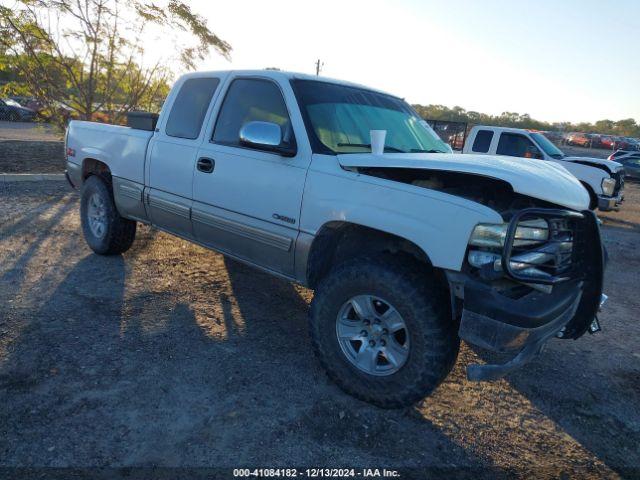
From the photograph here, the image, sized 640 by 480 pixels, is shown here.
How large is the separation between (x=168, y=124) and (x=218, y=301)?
1706 millimetres

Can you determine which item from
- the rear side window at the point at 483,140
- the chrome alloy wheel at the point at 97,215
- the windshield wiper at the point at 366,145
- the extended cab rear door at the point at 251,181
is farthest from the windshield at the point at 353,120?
the rear side window at the point at 483,140

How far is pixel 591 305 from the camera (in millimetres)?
2664

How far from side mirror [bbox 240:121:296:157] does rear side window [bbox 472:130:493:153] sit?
8.73m

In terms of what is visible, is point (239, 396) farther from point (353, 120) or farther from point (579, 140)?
point (579, 140)

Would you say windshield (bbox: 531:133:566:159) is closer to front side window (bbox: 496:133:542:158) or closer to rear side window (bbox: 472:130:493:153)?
front side window (bbox: 496:133:542:158)

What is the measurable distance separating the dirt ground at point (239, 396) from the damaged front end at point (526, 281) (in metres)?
0.60

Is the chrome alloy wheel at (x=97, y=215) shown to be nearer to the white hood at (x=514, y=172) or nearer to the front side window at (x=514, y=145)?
the white hood at (x=514, y=172)

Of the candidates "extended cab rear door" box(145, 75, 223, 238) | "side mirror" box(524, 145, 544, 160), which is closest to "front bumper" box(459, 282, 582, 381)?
"extended cab rear door" box(145, 75, 223, 238)

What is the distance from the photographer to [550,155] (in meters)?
10.4

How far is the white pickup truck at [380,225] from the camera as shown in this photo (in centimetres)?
237

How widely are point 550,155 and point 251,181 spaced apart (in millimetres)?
9243

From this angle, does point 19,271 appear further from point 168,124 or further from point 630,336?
point 630,336

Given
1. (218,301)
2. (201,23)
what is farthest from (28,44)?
(218,301)

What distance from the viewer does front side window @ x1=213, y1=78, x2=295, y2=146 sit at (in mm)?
3447
